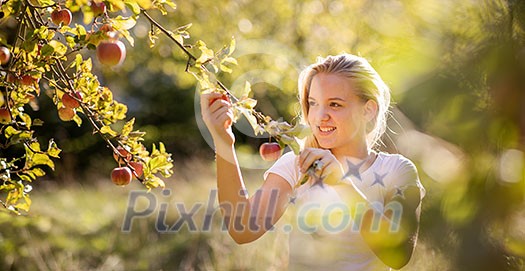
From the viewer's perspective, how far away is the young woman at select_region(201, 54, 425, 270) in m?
1.83

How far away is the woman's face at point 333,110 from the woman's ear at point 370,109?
0.05 ft

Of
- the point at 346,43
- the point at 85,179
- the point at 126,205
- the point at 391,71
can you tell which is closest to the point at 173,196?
the point at 126,205

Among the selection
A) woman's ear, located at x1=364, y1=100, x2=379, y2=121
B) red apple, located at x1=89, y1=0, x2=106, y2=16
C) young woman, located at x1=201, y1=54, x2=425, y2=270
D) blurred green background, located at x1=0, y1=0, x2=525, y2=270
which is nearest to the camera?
blurred green background, located at x1=0, y1=0, x2=525, y2=270

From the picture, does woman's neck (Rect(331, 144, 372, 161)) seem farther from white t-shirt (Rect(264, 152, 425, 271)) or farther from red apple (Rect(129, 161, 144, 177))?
red apple (Rect(129, 161, 144, 177))

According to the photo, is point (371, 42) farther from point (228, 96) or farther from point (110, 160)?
point (228, 96)

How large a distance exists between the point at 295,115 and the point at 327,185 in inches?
46.6

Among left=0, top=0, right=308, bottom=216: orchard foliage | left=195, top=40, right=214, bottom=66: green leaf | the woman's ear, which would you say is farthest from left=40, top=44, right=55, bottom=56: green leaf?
the woman's ear

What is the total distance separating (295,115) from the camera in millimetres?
2961

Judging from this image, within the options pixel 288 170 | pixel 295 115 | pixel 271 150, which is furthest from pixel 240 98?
pixel 295 115

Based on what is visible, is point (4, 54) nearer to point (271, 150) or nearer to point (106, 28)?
point (106, 28)

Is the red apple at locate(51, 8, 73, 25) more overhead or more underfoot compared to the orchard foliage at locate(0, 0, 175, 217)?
more overhead

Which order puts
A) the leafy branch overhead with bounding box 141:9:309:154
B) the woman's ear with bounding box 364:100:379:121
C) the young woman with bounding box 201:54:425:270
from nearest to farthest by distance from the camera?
1. the leafy branch overhead with bounding box 141:9:309:154
2. the young woman with bounding box 201:54:425:270
3. the woman's ear with bounding box 364:100:379:121

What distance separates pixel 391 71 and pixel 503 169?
157mm

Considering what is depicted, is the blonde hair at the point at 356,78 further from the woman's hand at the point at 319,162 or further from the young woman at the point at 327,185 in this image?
the woman's hand at the point at 319,162
